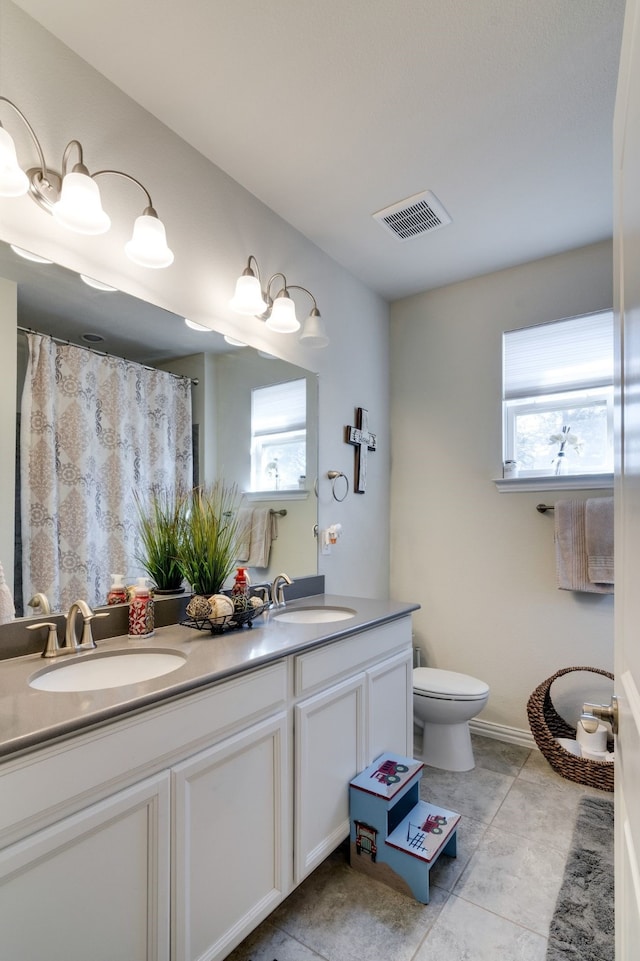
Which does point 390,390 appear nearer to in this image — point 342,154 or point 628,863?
point 342,154

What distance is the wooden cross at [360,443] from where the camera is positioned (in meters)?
2.67

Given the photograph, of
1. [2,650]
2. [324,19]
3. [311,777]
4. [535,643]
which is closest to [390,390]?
[535,643]

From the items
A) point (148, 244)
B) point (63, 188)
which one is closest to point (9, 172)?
point (63, 188)

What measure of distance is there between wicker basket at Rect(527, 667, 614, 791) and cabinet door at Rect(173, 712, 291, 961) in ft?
4.73

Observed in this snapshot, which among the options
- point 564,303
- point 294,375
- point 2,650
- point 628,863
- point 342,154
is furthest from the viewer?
point 564,303

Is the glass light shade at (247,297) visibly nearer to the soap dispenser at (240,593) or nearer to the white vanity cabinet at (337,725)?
the soap dispenser at (240,593)

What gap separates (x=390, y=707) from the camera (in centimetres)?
193

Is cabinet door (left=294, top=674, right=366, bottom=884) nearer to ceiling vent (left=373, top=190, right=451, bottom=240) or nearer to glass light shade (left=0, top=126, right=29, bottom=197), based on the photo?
glass light shade (left=0, top=126, right=29, bottom=197)

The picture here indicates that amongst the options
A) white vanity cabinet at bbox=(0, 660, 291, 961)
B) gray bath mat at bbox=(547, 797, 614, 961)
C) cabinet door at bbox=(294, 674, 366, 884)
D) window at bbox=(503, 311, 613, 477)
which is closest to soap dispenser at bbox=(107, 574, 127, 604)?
white vanity cabinet at bbox=(0, 660, 291, 961)

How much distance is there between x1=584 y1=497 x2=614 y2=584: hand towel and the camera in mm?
2238

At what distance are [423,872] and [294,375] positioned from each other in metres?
1.94

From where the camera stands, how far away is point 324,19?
1.37 meters

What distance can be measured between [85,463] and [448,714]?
75.2 inches

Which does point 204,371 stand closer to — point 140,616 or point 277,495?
point 277,495
